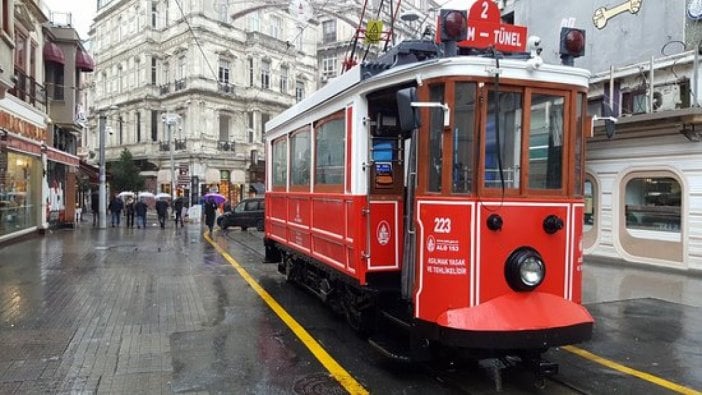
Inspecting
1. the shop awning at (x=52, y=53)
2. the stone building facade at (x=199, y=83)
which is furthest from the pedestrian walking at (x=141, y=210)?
the stone building facade at (x=199, y=83)

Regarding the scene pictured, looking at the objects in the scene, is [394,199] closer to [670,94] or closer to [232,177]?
[670,94]

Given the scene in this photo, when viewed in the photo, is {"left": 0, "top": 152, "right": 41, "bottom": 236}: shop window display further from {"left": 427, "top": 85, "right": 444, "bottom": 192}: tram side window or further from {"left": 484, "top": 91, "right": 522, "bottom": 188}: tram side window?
{"left": 484, "top": 91, "right": 522, "bottom": 188}: tram side window

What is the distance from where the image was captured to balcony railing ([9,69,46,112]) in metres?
18.0

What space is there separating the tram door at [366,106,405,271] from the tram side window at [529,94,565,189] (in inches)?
56.8

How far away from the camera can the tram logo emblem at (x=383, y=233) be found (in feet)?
19.5

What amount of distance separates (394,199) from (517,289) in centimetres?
163

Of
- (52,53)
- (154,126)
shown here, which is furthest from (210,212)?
(154,126)

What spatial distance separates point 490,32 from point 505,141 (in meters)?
1.08

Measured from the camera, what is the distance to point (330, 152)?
692 cm

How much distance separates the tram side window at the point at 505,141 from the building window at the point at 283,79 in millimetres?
43511

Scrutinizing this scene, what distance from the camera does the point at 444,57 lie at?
5.02 m

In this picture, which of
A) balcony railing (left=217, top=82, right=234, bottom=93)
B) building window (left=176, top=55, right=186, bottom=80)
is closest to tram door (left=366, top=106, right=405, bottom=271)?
balcony railing (left=217, top=82, right=234, bottom=93)

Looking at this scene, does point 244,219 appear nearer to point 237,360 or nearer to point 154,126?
point 237,360

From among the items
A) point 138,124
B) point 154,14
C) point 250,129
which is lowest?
point 250,129
